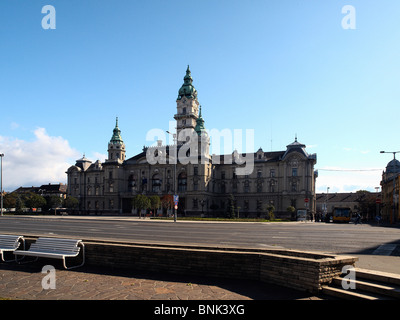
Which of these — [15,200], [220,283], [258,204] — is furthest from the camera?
[15,200]

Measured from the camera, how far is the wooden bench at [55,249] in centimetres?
1070

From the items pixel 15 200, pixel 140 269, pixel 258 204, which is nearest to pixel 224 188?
pixel 258 204

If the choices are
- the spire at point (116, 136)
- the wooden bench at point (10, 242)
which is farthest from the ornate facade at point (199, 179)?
the wooden bench at point (10, 242)

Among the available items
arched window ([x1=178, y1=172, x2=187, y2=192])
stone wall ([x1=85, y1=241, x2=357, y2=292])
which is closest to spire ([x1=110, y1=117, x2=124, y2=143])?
arched window ([x1=178, y1=172, x2=187, y2=192])

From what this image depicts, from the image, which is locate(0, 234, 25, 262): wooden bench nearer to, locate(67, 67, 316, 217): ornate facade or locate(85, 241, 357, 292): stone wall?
locate(85, 241, 357, 292): stone wall

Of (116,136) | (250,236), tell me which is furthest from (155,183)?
(250,236)

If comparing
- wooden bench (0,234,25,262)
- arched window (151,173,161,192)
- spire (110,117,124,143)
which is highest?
spire (110,117,124,143)

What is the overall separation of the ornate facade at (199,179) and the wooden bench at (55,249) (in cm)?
5909

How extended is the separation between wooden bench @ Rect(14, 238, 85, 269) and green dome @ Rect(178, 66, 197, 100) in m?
92.3

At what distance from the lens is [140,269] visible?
1020cm

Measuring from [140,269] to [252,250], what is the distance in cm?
345

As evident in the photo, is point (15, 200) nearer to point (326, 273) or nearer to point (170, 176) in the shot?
point (170, 176)

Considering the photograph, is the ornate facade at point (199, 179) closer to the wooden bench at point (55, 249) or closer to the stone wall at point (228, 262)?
the wooden bench at point (55, 249)

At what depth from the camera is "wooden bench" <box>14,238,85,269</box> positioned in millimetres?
10703
